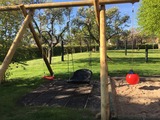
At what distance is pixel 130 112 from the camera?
7473 mm

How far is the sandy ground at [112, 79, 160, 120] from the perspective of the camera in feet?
23.9

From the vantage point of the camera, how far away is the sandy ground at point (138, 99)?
7287mm

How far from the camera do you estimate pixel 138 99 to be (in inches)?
347

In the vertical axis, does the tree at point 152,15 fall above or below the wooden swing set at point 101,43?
above

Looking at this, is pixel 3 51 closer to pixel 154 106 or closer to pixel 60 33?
pixel 154 106

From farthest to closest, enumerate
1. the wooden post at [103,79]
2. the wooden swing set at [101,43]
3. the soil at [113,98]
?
the soil at [113,98] < the wooden swing set at [101,43] < the wooden post at [103,79]

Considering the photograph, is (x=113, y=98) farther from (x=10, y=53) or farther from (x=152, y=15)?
(x=152, y=15)

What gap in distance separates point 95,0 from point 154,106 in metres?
3.13

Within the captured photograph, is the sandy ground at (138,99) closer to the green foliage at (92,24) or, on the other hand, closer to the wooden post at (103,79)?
the wooden post at (103,79)

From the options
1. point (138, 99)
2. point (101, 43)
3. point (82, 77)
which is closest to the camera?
point (101, 43)

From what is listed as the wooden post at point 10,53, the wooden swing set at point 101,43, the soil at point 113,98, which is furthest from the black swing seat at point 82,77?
the wooden post at point 10,53

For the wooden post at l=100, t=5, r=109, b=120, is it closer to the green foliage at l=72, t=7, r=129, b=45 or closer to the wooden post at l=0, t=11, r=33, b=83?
the wooden post at l=0, t=11, r=33, b=83

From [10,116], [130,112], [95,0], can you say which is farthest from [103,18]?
[10,116]

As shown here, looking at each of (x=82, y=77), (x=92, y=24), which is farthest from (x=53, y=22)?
(x=82, y=77)
